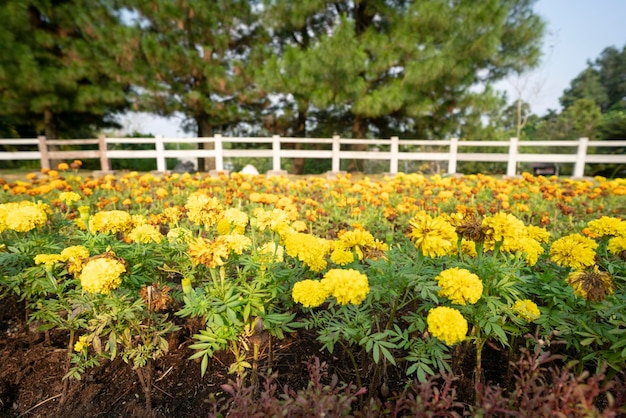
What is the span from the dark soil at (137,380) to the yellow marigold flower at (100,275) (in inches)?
20.7

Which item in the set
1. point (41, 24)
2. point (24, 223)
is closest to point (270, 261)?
point (24, 223)

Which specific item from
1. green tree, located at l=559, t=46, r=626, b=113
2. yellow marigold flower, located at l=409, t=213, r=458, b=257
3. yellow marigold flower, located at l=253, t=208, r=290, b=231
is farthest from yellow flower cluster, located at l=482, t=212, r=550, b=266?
green tree, located at l=559, t=46, r=626, b=113

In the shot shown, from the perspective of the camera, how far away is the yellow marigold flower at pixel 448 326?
3.46 ft

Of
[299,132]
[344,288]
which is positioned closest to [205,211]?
[344,288]

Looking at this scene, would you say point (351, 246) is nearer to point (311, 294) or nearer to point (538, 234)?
point (311, 294)

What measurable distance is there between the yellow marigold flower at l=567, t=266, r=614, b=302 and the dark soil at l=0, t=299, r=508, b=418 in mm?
510

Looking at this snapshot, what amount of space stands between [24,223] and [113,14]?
37.0ft

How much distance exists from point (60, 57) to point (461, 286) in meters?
13.0

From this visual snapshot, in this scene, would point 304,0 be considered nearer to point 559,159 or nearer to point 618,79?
point 559,159

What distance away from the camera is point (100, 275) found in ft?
3.80

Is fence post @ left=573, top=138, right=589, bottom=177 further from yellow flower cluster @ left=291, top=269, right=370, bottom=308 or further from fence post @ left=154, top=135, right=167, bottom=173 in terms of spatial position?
fence post @ left=154, top=135, right=167, bottom=173

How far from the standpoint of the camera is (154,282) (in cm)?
154

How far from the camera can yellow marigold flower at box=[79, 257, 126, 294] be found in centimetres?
115

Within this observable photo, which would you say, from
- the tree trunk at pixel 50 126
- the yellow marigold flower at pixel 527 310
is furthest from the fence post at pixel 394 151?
the tree trunk at pixel 50 126
